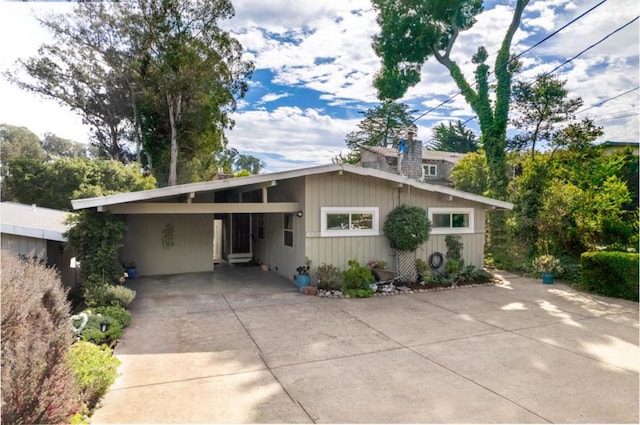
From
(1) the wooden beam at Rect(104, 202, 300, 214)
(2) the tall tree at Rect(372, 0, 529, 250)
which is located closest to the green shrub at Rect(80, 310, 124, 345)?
(1) the wooden beam at Rect(104, 202, 300, 214)

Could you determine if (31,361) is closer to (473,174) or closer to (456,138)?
(473,174)

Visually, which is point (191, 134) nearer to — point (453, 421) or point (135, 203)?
point (135, 203)

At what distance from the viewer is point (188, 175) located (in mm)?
25734

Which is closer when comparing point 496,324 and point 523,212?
point 496,324

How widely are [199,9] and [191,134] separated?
21.4 feet

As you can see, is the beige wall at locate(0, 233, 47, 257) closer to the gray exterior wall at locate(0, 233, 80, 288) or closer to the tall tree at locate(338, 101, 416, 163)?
the gray exterior wall at locate(0, 233, 80, 288)

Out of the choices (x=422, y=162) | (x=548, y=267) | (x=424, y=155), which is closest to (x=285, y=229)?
(x=548, y=267)

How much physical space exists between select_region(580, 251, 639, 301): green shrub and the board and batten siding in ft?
11.3

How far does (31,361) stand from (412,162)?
2540 centimetres

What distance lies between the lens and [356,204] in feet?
31.5

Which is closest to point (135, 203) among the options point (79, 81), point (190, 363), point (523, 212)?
point (190, 363)

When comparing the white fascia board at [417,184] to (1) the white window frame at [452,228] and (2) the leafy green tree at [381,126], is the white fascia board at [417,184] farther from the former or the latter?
(2) the leafy green tree at [381,126]

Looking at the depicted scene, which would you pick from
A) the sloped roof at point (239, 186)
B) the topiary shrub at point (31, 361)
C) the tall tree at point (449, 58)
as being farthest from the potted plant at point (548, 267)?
the topiary shrub at point (31, 361)

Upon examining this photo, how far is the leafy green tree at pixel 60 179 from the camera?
52.3 feet
